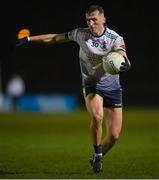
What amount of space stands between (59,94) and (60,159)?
80.8 feet

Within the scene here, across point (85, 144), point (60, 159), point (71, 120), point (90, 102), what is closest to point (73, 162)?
point (60, 159)

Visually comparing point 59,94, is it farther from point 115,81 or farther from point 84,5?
point 115,81

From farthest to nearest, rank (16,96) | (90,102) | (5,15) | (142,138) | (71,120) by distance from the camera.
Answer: (5,15) < (16,96) < (71,120) < (142,138) < (90,102)

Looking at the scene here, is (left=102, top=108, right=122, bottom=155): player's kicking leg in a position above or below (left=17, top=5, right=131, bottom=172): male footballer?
below

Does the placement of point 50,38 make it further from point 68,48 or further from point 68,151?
point 68,48

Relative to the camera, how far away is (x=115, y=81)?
10.7 meters

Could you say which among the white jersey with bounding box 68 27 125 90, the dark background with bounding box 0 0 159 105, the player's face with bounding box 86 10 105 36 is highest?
the player's face with bounding box 86 10 105 36

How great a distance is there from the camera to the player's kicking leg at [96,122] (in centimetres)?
1034

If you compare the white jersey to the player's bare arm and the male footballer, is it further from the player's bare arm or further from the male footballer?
the player's bare arm

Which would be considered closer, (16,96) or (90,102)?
(90,102)

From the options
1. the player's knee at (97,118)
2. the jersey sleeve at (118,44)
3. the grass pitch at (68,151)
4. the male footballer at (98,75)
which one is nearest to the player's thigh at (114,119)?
the male footballer at (98,75)

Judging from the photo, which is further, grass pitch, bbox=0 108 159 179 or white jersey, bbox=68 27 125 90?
white jersey, bbox=68 27 125 90

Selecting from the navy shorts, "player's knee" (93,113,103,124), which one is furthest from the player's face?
"player's knee" (93,113,103,124)

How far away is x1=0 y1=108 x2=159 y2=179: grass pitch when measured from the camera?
10.2m
